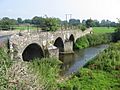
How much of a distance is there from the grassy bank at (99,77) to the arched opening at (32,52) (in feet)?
31.6

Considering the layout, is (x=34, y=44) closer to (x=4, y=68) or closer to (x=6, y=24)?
(x=6, y=24)

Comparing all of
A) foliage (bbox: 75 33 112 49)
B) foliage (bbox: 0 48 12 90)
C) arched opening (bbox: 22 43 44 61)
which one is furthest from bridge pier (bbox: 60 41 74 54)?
foliage (bbox: 0 48 12 90)

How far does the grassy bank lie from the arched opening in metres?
9.64

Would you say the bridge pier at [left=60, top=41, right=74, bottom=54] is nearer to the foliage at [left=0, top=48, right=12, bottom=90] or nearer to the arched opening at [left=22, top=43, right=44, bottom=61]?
the arched opening at [left=22, top=43, right=44, bottom=61]

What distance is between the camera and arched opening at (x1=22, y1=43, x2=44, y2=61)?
3988 centimetres

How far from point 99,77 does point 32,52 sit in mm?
15693

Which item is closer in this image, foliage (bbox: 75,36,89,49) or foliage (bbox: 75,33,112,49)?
foliage (bbox: 75,36,89,49)

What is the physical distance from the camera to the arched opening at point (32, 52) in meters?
39.9

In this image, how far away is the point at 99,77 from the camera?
2759 cm

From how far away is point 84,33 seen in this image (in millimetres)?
79625

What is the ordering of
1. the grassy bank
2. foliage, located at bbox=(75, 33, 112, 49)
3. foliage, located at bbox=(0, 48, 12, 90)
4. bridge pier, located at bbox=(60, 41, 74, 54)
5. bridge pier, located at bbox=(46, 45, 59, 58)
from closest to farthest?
foliage, located at bbox=(0, 48, 12, 90) < the grassy bank < bridge pier, located at bbox=(46, 45, 59, 58) < bridge pier, located at bbox=(60, 41, 74, 54) < foliage, located at bbox=(75, 33, 112, 49)

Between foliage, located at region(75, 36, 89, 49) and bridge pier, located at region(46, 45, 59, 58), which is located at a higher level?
bridge pier, located at region(46, 45, 59, 58)

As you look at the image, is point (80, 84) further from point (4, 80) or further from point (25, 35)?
point (4, 80)

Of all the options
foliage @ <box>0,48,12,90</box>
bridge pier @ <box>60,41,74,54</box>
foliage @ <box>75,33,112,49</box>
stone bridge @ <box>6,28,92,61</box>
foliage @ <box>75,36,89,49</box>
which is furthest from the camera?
foliage @ <box>75,33,112,49</box>
